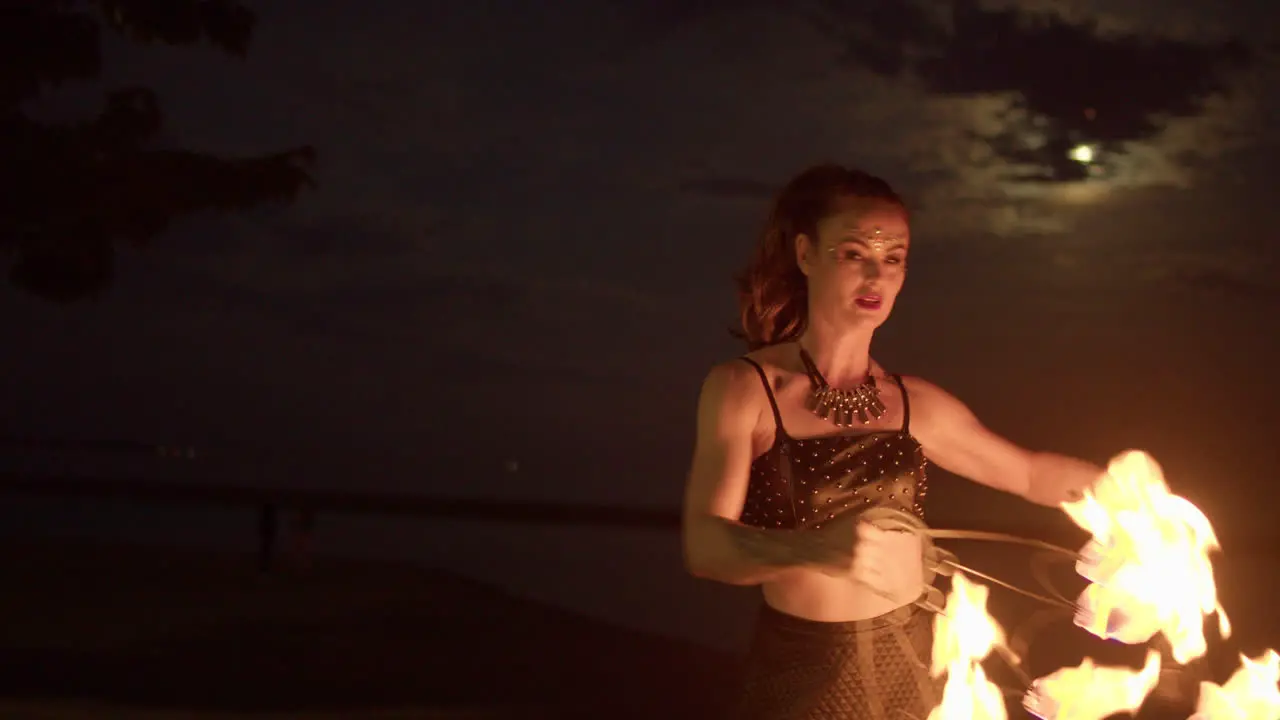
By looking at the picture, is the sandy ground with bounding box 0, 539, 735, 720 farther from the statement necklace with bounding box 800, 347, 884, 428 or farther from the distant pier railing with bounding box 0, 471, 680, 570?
the distant pier railing with bounding box 0, 471, 680, 570

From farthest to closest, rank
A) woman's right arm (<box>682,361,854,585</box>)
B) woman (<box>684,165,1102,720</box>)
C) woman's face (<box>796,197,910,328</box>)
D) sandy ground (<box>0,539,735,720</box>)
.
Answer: sandy ground (<box>0,539,735,720</box>) → woman's face (<box>796,197,910,328</box>) → woman (<box>684,165,1102,720</box>) → woman's right arm (<box>682,361,854,585</box>)

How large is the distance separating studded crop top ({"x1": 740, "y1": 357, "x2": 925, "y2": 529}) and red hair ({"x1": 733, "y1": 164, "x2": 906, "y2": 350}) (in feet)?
1.04

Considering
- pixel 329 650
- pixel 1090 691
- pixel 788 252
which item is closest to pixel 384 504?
pixel 329 650

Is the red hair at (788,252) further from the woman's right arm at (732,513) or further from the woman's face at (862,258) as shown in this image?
the woman's right arm at (732,513)

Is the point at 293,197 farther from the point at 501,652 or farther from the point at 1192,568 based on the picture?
the point at 1192,568

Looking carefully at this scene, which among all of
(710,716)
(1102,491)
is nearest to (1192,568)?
(1102,491)

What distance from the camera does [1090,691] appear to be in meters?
2.48

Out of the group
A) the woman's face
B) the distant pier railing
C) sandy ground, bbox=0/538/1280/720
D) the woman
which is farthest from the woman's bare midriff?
the distant pier railing

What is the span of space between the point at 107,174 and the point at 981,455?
805 cm

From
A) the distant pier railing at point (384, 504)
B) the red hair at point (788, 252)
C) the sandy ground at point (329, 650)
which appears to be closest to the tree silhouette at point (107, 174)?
the sandy ground at point (329, 650)

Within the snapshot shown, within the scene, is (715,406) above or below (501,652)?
above

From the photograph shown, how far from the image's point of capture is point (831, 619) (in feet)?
9.07

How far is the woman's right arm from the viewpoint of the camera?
239 cm

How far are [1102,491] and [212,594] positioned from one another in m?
11.1
